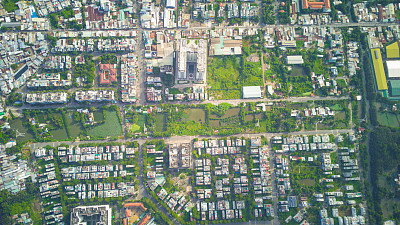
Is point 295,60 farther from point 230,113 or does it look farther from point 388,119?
point 388,119

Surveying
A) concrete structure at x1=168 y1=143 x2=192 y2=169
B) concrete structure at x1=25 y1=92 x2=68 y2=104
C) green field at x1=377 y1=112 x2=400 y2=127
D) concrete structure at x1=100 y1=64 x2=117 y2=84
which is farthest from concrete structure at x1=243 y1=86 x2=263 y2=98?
concrete structure at x1=25 y1=92 x2=68 y2=104

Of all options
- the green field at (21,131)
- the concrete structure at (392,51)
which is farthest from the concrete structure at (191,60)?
the concrete structure at (392,51)

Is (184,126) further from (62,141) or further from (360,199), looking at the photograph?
(360,199)

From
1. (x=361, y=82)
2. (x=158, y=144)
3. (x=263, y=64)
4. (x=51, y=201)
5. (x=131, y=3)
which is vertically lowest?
(x=51, y=201)

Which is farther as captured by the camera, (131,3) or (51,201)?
(131,3)

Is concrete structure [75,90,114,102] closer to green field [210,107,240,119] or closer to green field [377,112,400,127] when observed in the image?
green field [210,107,240,119]

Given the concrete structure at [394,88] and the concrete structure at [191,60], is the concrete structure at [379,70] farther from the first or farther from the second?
the concrete structure at [191,60]

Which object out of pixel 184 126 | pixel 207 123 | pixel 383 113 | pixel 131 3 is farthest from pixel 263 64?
pixel 131 3
